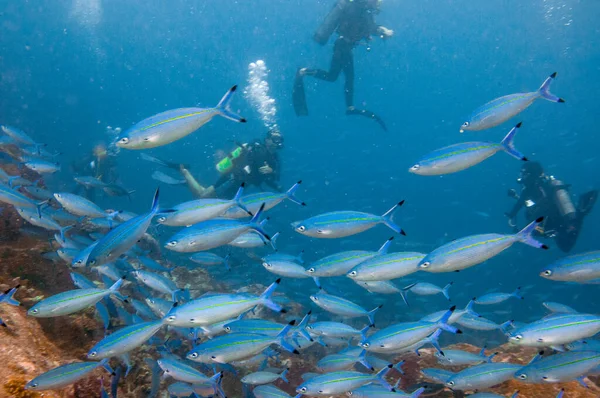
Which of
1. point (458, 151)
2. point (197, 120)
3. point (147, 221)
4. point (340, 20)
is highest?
point (340, 20)

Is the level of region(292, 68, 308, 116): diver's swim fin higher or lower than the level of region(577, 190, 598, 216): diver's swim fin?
higher

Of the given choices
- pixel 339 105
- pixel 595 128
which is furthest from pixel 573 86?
pixel 339 105

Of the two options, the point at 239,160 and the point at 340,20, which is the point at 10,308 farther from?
the point at 340,20

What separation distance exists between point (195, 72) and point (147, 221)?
7636 cm

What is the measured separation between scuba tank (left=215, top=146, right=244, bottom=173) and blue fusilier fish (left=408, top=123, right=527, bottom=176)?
26.1 ft

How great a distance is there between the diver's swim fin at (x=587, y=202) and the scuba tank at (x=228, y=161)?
34.9ft

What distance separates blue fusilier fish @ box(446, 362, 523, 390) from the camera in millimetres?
3697

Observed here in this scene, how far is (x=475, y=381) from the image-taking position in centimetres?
372

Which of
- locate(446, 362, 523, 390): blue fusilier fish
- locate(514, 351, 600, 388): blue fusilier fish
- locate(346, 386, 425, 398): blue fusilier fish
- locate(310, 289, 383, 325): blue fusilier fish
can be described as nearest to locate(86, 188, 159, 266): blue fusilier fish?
locate(310, 289, 383, 325): blue fusilier fish

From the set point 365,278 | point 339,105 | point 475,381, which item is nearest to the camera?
point 475,381

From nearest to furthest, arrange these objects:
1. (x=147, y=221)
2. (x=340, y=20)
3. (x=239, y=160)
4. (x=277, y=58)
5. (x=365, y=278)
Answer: (x=147, y=221)
(x=365, y=278)
(x=239, y=160)
(x=340, y=20)
(x=277, y=58)

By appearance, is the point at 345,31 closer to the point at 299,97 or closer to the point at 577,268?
the point at 299,97

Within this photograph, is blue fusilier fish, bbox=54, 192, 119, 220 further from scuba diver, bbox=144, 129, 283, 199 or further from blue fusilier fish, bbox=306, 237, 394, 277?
scuba diver, bbox=144, 129, 283, 199

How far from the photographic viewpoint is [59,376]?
2.83m
